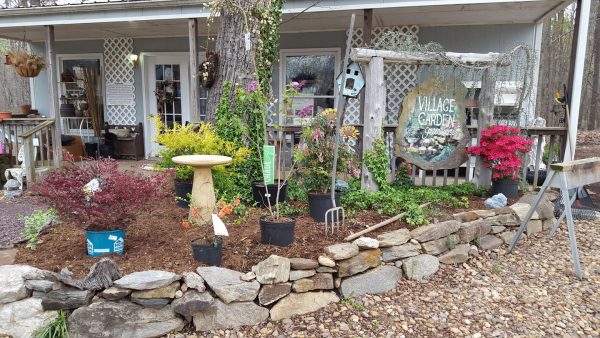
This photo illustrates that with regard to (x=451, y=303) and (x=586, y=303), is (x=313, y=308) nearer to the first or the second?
(x=451, y=303)

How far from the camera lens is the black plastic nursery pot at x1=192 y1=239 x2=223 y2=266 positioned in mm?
2738

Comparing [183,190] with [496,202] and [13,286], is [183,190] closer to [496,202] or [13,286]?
[13,286]

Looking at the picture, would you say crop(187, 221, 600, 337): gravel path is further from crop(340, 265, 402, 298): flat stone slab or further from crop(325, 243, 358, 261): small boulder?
crop(325, 243, 358, 261): small boulder

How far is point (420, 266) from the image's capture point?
3260 millimetres

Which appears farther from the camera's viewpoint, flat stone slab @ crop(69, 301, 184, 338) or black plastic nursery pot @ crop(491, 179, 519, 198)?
black plastic nursery pot @ crop(491, 179, 519, 198)

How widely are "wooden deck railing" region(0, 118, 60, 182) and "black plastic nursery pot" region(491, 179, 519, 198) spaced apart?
584 cm

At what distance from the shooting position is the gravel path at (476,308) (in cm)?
258

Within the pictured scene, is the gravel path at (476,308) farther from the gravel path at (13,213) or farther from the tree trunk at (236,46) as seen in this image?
the tree trunk at (236,46)

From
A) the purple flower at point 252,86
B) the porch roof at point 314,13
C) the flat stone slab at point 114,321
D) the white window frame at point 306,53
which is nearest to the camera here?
the flat stone slab at point 114,321

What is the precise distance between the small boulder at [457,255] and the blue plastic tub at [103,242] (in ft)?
7.94

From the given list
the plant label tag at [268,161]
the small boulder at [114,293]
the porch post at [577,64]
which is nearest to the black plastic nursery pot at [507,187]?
the porch post at [577,64]

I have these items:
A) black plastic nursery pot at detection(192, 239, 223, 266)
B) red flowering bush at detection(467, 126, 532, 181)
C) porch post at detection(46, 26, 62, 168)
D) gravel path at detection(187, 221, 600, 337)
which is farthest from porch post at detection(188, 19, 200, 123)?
gravel path at detection(187, 221, 600, 337)

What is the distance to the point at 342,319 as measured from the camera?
2676mm

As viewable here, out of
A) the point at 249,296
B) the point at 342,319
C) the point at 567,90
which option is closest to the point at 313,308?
the point at 342,319
